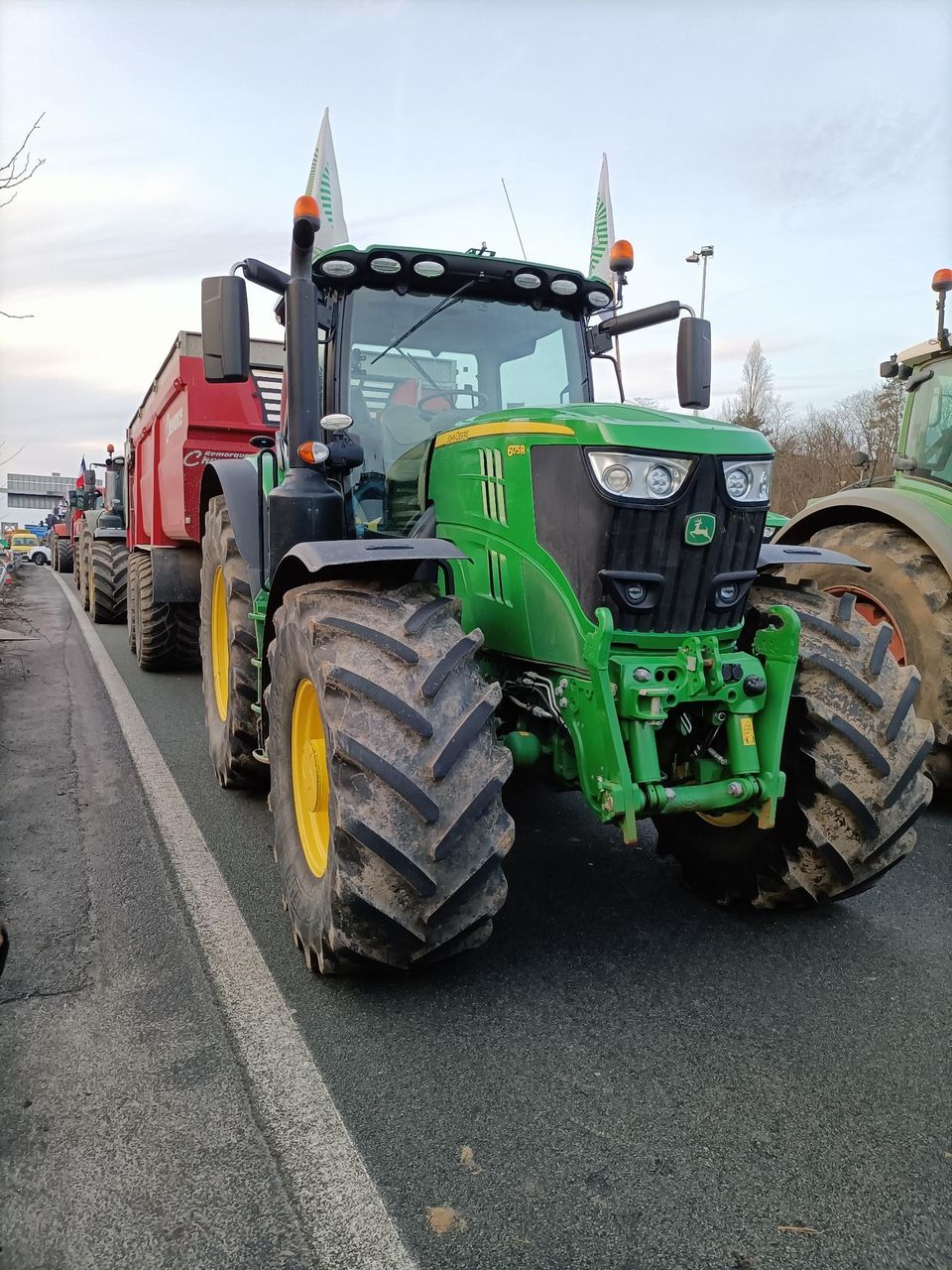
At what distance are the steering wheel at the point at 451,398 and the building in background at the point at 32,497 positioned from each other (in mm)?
90464

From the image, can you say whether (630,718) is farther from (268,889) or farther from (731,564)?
(268,889)

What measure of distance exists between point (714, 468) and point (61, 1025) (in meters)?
2.73

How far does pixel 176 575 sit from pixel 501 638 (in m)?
5.79

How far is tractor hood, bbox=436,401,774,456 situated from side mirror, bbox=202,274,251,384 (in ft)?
3.55

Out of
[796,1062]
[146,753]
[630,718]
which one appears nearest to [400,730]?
[630,718]

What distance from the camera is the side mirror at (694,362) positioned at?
4.19m

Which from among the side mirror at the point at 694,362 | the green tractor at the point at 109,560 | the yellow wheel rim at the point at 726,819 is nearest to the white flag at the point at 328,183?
the side mirror at the point at 694,362

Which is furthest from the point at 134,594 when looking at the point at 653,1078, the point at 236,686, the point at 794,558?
the point at 653,1078

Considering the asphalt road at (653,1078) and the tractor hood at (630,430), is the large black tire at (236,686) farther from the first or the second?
the tractor hood at (630,430)

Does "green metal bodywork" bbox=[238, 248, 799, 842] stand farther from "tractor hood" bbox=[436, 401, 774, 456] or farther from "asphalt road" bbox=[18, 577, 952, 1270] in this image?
"asphalt road" bbox=[18, 577, 952, 1270]

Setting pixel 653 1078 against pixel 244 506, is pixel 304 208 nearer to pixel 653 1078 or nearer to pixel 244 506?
pixel 244 506

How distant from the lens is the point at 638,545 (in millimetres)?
3084

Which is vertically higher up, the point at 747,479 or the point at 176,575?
the point at 747,479

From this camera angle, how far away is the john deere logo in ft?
10.2
